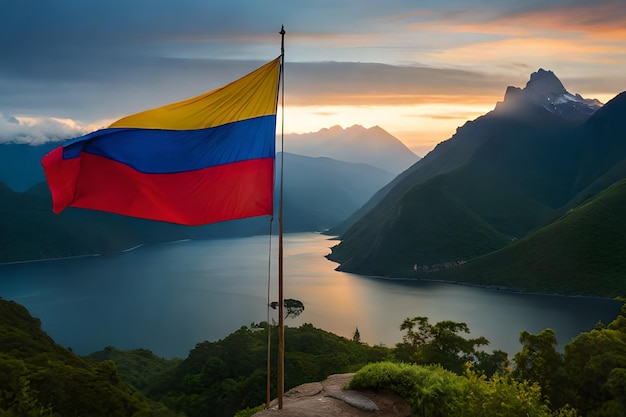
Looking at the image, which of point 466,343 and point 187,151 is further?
point 466,343

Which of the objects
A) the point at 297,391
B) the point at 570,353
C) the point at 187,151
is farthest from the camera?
the point at 570,353

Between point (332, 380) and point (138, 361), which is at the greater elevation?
point (332, 380)

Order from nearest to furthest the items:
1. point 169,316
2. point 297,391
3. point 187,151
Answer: point 187,151, point 297,391, point 169,316

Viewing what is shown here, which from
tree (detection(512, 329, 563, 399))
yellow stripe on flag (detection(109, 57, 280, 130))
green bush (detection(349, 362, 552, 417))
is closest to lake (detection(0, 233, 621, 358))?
tree (detection(512, 329, 563, 399))

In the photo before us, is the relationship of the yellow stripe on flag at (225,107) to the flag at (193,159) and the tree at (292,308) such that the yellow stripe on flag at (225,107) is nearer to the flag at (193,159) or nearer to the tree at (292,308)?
the flag at (193,159)

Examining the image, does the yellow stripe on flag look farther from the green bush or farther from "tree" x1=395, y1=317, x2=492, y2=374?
"tree" x1=395, y1=317, x2=492, y2=374

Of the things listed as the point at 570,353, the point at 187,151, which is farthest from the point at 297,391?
the point at 570,353

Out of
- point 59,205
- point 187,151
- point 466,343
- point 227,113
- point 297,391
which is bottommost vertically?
point 466,343

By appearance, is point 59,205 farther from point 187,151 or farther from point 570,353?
point 570,353

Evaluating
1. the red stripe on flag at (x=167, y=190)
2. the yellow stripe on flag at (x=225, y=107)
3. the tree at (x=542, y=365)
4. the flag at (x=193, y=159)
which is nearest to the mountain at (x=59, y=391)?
the tree at (x=542, y=365)
